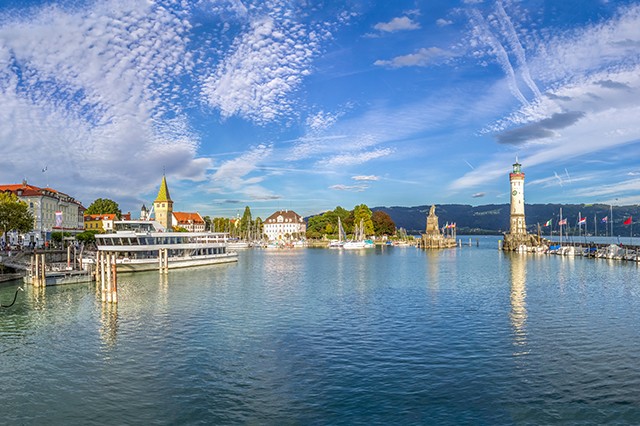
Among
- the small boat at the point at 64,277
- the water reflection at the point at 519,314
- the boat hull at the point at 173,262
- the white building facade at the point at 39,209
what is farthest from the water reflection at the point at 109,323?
the white building facade at the point at 39,209

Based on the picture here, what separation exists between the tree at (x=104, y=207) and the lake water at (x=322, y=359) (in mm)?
116464

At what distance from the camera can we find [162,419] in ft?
58.4

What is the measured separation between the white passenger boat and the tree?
8132 centimetres

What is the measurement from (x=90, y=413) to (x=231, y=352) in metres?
8.97

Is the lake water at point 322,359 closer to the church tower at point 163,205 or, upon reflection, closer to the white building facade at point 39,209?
the white building facade at point 39,209

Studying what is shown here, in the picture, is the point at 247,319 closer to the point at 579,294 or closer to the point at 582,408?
the point at 582,408

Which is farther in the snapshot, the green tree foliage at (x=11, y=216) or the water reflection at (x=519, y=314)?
the green tree foliage at (x=11, y=216)

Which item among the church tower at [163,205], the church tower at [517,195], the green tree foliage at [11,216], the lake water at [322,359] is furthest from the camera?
the church tower at [163,205]

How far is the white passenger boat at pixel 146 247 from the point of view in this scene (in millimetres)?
71081

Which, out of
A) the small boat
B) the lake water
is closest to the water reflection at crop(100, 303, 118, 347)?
the lake water

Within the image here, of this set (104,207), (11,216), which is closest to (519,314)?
(11,216)

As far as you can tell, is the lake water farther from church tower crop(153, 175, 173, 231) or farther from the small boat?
church tower crop(153, 175, 173, 231)

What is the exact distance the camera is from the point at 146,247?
73.7 meters

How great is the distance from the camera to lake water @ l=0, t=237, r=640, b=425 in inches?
732
